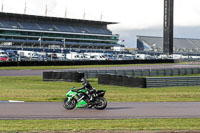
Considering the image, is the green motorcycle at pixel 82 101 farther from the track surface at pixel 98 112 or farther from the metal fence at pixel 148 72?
the metal fence at pixel 148 72

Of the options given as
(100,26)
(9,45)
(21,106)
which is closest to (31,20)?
(9,45)

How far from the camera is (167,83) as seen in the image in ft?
83.4

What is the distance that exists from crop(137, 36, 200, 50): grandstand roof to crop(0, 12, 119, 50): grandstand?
1124 cm

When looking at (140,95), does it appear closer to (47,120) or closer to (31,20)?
(47,120)

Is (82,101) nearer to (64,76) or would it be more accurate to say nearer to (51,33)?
(64,76)

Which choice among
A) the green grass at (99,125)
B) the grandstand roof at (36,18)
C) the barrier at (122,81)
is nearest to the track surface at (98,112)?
the green grass at (99,125)

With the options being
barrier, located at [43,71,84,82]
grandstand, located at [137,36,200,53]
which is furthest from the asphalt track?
grandstand, located at [137,36,200,53]

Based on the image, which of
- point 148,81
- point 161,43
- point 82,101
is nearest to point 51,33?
point 161,43

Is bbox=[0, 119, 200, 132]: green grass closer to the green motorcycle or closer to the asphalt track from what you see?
the asphalt track

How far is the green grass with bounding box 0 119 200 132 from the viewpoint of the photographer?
1004 centimetres

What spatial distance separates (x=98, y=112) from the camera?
1378 cm

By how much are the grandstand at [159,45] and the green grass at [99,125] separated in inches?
4977

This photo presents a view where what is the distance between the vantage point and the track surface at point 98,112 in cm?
1270

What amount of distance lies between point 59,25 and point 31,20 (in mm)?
11226
